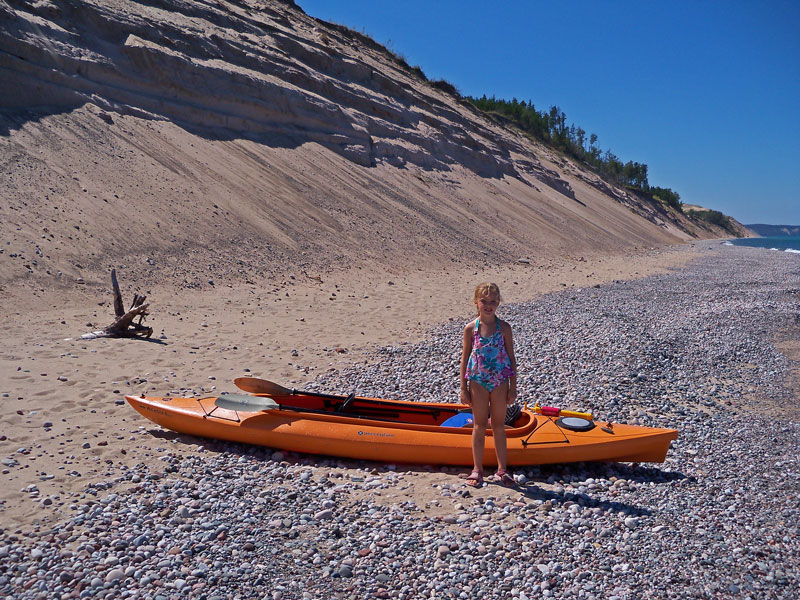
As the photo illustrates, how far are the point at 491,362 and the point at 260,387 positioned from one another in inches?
108

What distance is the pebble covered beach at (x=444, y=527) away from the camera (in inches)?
144

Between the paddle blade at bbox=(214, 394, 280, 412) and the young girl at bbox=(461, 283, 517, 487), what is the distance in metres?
2.13

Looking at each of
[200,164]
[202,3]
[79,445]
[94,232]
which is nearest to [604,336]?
[79,445]

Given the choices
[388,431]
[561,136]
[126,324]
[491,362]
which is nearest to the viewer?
[491,362]

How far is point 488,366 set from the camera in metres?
4.61

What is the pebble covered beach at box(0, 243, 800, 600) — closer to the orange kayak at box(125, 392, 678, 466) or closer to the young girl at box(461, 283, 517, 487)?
the orange kayak at box(125, 392, 678, 466)

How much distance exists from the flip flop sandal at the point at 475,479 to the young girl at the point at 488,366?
27 cm

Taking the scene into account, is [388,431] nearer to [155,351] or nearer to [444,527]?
[444,527]

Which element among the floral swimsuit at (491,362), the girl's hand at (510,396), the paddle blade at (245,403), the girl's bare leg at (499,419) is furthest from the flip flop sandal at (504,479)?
the paddle blade at (245,403)

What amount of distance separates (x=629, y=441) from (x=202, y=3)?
73.8ft

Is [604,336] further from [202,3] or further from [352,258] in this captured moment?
[202,3]

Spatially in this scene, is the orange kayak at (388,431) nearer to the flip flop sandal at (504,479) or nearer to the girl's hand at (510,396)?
the flip flop sandal at (504,479)

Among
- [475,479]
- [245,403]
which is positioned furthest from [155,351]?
[475,479]

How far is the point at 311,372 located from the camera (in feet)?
27.7
